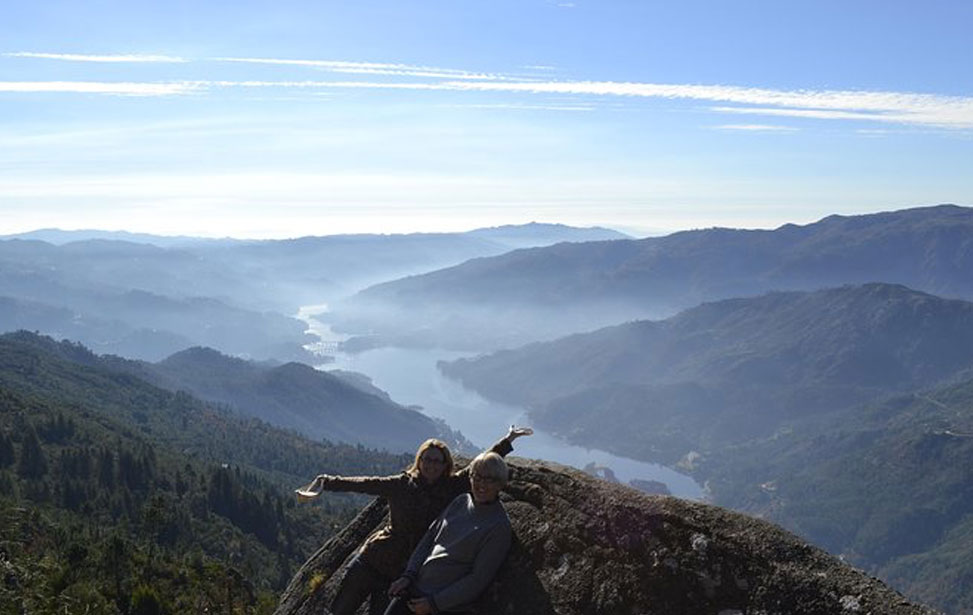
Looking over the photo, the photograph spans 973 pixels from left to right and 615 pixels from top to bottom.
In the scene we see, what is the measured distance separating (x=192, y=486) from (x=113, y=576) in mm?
91288

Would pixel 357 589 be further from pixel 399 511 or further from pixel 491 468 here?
pixel 491 468

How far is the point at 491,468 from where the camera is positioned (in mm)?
9312

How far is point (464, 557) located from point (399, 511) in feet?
4.91

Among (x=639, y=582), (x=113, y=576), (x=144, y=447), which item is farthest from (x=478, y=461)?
(x=144, y=447)

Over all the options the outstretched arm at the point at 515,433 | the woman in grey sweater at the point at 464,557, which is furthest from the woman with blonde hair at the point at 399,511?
the woman in grey sweater at the point at 464,557

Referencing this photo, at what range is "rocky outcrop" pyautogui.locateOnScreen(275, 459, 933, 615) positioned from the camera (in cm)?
809

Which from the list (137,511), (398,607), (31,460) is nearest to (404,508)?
(398,607)

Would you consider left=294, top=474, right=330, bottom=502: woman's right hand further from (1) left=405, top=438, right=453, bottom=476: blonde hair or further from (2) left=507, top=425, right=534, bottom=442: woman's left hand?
(2) left=507, top=425, right=534, bottom=442: woman's left hand

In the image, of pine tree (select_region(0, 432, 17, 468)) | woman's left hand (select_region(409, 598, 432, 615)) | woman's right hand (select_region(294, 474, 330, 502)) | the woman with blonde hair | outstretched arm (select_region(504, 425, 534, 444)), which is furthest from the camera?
pine tree (select_region(0, 432, 17, 468))

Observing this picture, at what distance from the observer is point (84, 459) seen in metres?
143

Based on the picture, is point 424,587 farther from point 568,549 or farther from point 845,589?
point 845,589

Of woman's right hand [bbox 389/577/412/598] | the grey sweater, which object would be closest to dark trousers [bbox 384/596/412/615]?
woman's right hand [bbox 389/577/412/598]

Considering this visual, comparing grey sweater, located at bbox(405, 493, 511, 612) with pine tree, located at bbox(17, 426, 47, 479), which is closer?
grey sweater, located at bbox(405, 493, 511, 612)

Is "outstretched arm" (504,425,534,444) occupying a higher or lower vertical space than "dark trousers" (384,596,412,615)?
higher
